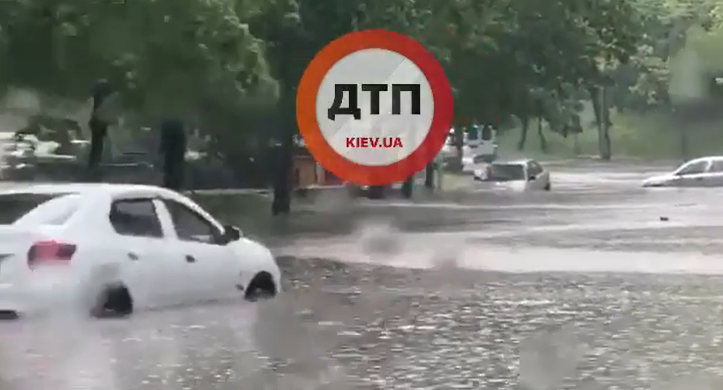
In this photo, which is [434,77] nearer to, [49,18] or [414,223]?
[414,223]

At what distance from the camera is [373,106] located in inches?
633

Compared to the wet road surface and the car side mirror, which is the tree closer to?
the wet road surface

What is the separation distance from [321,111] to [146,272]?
25.0 ft

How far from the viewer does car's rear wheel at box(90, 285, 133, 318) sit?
926cm

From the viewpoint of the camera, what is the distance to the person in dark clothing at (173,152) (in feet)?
51.6

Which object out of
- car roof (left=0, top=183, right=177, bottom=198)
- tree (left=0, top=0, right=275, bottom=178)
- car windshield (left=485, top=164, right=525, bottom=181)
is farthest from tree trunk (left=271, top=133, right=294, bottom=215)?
car roof (left=0, top=183, right=177, bottom=198)

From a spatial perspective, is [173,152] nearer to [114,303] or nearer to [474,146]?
[474,146]

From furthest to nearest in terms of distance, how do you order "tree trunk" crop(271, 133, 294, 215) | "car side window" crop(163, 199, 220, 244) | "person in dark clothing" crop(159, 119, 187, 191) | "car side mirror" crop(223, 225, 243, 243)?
"tree trunk" crop(271, 133, 294, 215), "person in dark clothing" crop(159, 119, 187, 191), "car side mirror" crop(223, 225, 243, 243), "car side window" crop(163, 199, 220, 244)

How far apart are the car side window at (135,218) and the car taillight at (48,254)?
596 mm

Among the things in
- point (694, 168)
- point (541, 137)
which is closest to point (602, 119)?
point (541, 137)

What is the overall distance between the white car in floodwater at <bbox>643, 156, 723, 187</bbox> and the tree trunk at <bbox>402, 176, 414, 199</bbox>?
3646mm

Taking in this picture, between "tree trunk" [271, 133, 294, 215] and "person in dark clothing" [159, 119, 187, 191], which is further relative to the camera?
"tree trunk" [271, 133, 294, 215]

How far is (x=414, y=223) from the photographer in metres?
19.2

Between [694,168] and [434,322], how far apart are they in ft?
31.8
